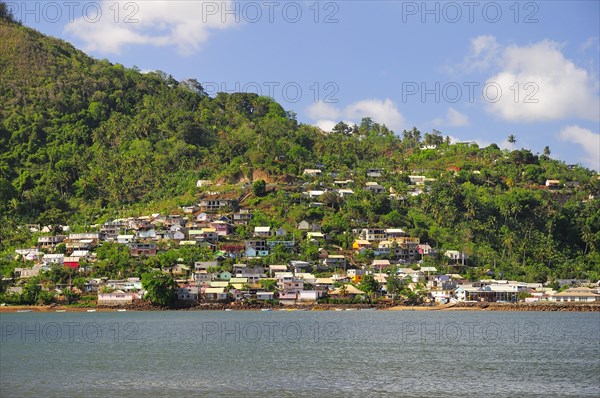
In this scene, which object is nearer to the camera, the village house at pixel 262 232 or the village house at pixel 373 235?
the village house at pixel 262 232

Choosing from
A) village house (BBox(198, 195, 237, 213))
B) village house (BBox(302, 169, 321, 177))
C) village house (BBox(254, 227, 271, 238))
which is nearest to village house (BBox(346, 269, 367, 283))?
village house (BBox(254, 227, 271, 238))

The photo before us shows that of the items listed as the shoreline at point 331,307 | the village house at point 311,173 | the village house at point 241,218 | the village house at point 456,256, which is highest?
the village house at point 311,173

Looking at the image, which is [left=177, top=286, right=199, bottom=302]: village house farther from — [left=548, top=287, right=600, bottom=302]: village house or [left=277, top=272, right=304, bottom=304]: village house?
[left=548, top=287, right=600, bottom=302]: village house

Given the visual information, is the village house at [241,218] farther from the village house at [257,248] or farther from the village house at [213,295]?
the village house at [213,295]

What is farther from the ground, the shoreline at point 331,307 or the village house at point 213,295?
the village house at point 213,295

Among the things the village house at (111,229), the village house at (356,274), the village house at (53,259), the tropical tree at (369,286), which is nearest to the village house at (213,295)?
the tropical tree at (369,286)

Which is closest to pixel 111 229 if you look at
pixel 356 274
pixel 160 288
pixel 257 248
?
pixel 257 248

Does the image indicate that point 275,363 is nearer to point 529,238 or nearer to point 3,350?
point 3,350
